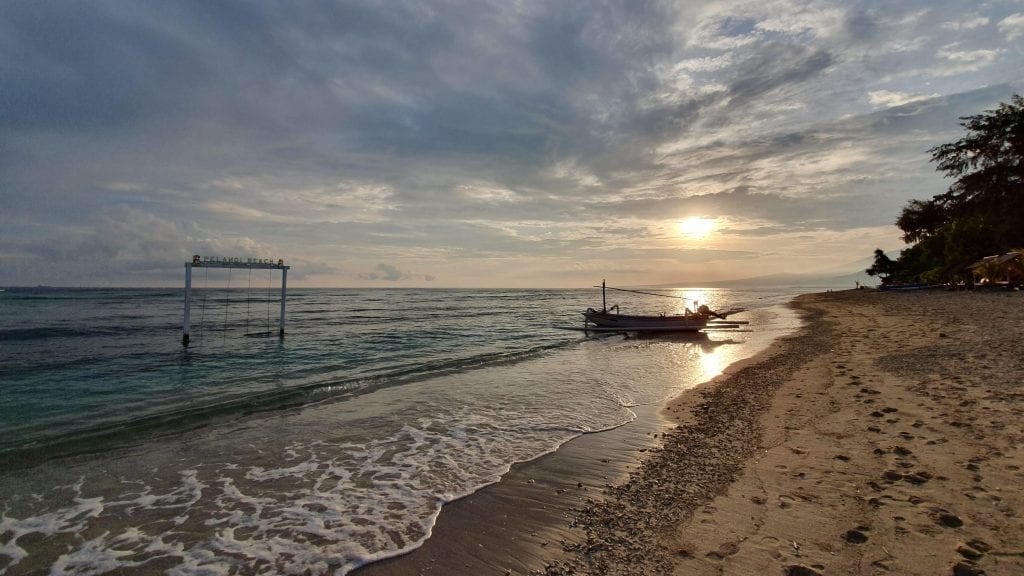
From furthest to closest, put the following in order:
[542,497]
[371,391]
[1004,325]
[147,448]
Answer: [1004,325]
[371,391]
[147,448]
[542,497]

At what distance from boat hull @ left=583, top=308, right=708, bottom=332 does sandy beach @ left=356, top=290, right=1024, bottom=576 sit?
20971mm

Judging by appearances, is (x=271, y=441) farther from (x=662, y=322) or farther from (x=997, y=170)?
(x=997, y=170)

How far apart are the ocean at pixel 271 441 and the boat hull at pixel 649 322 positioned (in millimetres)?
Answer: 9466

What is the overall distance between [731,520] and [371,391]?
11.5m

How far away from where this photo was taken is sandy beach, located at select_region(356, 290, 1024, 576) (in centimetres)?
418

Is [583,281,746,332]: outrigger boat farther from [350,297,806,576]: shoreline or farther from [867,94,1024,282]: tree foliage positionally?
[867,94,1024,282]: tree foliage

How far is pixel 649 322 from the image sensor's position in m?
32.7

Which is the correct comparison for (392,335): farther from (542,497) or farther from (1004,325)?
(1004,325)

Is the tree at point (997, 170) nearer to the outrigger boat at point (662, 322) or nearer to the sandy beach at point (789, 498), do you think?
the outrigger boat at point (662, 322)

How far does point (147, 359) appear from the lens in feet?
66.5

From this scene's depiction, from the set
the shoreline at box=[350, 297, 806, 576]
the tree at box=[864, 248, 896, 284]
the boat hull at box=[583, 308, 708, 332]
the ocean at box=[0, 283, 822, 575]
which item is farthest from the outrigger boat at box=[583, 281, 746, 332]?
the tree at box=[864, 248, 896, 284]

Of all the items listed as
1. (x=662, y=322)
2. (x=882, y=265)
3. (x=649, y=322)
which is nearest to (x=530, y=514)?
(x=662, y=322)

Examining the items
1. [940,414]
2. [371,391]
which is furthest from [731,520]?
[371,391]

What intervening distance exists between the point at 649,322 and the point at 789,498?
1111 inches
